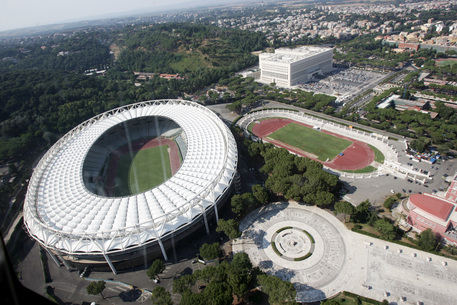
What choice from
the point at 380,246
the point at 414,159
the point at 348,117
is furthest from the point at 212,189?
the point at 348,117

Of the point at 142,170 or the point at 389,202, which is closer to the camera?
the point at 389,202

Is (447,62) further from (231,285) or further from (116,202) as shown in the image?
(116,202)

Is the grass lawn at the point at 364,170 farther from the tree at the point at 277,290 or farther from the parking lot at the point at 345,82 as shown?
the parking lot at the point at 345,82

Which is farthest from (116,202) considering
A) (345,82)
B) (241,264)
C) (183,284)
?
(345,82)

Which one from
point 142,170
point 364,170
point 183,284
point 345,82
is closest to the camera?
point 183,284

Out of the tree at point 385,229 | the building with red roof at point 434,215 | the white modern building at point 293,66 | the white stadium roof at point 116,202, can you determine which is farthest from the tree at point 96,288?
the white modern building at point 293,66

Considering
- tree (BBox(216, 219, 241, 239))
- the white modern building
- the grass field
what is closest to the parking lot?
the white modern building
